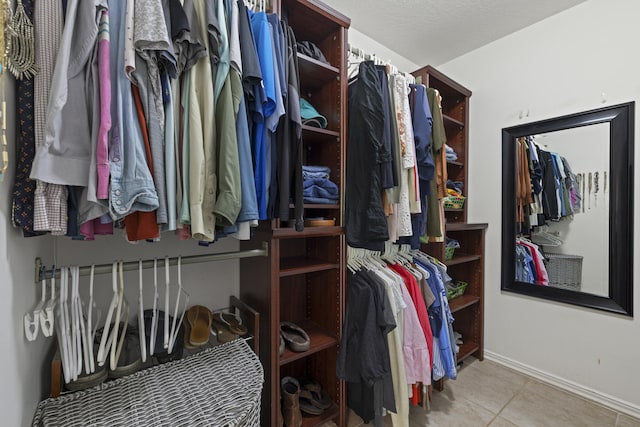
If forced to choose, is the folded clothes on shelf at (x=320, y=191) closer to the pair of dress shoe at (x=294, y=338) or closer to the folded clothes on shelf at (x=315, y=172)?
the folded clothes on shelf at (x=315, y=172)

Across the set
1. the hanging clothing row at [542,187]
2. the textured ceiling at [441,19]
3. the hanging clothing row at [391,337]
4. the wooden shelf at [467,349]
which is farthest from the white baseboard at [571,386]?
the textured ceiling at [441,19]

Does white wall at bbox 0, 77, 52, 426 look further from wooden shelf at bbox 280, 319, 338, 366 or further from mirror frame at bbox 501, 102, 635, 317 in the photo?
mirror frame at bbox 501, 102, 635, 317

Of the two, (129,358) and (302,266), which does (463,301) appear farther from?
(129,358)

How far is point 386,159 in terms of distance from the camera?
1278mm

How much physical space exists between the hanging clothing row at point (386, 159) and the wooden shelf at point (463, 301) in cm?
83

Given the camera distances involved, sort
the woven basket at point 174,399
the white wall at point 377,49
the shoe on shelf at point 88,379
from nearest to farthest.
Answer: the woven basket at point 174,399, the shoe on shelf at point 88,379, the white wall at point 377,49

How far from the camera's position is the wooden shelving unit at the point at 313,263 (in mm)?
1243

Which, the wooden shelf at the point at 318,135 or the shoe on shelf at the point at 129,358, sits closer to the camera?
the shoe on shelf at the point at 129,358

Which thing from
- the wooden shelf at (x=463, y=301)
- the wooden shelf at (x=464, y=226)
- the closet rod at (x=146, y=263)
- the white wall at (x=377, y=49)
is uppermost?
the white wall at (x=377, y=49)

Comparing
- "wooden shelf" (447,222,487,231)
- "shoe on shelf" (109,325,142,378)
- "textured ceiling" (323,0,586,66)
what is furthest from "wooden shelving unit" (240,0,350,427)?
"wooden shelf" (447,222,487,231)

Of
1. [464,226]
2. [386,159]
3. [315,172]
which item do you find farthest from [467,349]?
[315,172]

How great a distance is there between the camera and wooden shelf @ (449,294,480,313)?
2.05 m

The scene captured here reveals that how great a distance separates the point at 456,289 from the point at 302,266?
1.50 meters

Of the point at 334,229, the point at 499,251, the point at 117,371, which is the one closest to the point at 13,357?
the point at 117,371
